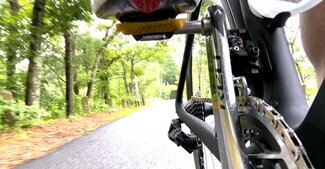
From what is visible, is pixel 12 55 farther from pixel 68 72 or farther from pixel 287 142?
pixel 287 142

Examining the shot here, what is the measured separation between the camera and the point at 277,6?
33.9 inches

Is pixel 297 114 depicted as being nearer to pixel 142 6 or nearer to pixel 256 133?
pixel 256 133

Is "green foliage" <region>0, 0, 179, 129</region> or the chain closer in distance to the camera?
the chain

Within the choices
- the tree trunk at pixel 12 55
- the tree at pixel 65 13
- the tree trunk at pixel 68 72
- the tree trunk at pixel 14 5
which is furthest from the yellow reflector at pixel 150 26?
the tree trunk at pixel 68 72

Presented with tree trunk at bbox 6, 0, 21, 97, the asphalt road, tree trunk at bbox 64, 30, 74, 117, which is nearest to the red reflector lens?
the asphalt road

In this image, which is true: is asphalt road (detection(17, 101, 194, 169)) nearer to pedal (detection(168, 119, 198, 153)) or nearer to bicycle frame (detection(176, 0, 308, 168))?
pedal (detection(168, 119, 198, 153))

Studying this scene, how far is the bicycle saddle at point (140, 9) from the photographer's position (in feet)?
1.71

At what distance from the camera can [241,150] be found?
64 cm

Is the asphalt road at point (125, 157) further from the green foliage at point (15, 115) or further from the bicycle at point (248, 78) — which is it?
the green foliage at point (15, 115)

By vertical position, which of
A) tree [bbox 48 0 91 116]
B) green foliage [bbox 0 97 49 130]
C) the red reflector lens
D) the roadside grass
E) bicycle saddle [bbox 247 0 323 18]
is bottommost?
the roadside grass

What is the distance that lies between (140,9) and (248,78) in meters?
0.54

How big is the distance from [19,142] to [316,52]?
6.24 m

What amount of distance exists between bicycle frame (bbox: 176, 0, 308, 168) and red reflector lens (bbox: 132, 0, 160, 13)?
266 millimetres

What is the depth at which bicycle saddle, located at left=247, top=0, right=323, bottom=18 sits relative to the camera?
2.29 ft
